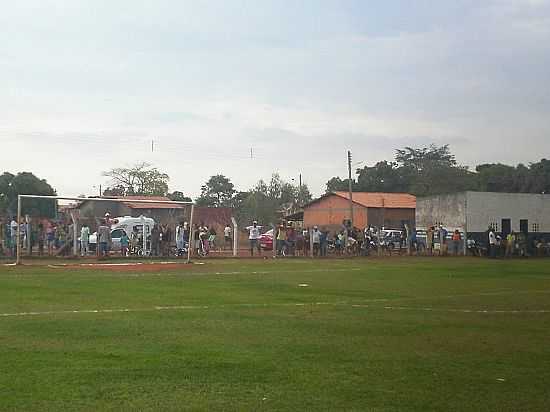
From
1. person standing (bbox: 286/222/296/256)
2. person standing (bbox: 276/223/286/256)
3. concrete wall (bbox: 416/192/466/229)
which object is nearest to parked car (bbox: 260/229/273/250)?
person standing (bbox: 286/222/296/256)

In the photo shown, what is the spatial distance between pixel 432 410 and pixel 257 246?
35.2 metres

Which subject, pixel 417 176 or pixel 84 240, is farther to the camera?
pixel 417 176

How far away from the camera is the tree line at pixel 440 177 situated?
3271 inches

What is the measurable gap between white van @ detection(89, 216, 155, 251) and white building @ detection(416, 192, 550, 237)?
72.8 ft

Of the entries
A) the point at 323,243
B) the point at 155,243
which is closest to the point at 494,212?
the point at 323,243

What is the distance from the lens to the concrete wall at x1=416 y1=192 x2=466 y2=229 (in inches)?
2147

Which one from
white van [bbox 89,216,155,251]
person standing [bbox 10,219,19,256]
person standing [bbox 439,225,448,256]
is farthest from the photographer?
person standing [bbox 439,225,448,256]

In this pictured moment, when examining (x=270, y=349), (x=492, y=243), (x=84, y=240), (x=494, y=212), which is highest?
(x=494, y=212)

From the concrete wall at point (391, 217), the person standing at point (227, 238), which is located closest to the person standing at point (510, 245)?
the person standing at point (227, 238)

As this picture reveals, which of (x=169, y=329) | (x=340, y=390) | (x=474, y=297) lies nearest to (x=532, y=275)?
(x=474, y=297)

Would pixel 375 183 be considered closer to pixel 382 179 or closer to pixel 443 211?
pixel 382 179

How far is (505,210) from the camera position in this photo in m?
54.9

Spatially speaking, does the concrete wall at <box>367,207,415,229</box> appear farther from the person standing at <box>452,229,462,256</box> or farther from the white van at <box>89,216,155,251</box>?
the white van at <box>89,216,155,251</box>

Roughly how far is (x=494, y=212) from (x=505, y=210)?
→ 845mm
